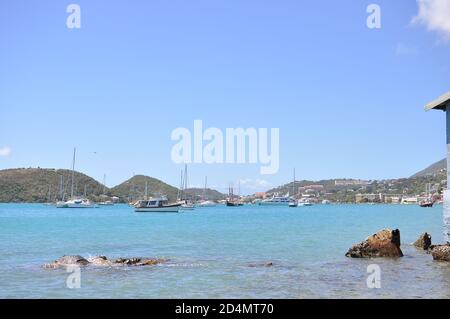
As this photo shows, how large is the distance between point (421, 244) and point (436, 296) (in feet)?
57.5

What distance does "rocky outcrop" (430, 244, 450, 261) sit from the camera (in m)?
23.6

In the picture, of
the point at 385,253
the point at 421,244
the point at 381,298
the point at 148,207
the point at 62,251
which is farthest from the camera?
the point at 148,207

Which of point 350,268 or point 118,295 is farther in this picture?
point 350,268

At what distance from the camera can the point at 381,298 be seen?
1534 centimetres

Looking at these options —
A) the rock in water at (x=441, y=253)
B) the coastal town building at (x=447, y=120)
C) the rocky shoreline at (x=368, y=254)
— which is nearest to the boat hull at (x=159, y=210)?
the rocky shoreline at (x=368, y=254)

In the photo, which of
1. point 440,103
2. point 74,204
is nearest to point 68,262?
point 440,103

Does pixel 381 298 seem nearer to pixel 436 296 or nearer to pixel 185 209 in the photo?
pixel 436 296

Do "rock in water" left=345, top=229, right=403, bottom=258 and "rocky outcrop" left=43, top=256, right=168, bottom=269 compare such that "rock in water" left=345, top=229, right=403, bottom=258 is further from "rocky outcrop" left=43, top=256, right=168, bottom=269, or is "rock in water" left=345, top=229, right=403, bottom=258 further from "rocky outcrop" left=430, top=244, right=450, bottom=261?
"rocky outcrop" left=43, top=256, right=168, bottom=269

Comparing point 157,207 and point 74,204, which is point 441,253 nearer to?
point 157,207

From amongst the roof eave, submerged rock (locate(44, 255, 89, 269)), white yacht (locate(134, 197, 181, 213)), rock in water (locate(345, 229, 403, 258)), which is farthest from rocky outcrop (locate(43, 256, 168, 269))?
white yacht (locate(134, 197, 181, 213))

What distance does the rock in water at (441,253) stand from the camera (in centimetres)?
2361

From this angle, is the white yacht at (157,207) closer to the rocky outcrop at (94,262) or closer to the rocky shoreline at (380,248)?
the rocky shoreline at (380,248)
